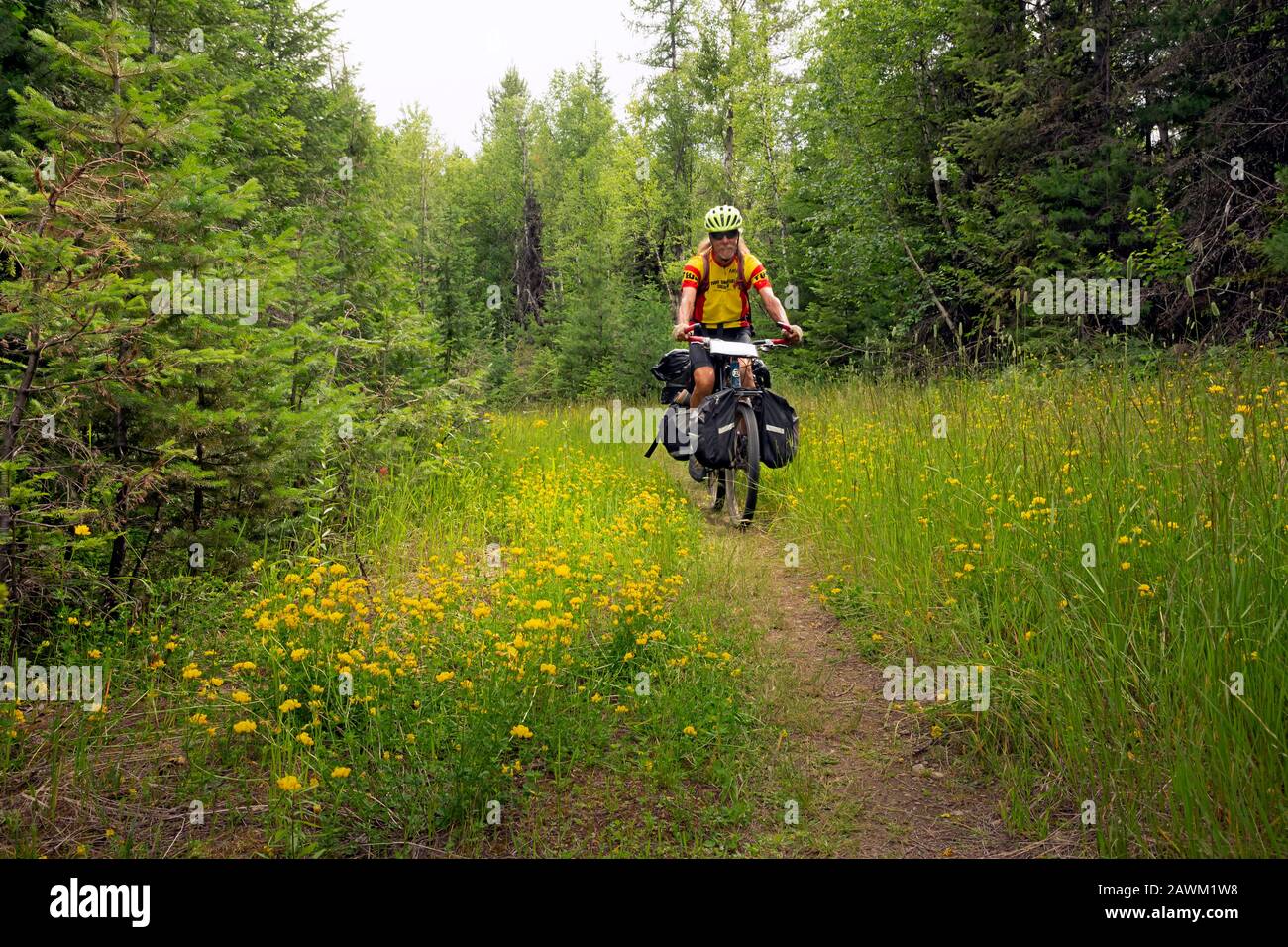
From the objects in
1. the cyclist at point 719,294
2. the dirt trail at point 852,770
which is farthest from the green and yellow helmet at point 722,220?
the dirt trail at point 852,770

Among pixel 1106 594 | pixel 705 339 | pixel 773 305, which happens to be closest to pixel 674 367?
pixel 705 339

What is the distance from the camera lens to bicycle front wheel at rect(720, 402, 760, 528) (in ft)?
22.2

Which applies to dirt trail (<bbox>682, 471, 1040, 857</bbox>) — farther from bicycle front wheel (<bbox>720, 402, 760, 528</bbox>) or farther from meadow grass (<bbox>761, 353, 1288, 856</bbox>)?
bicycle front wheel (<bbox>720, 402, 760, 528</bbox>)

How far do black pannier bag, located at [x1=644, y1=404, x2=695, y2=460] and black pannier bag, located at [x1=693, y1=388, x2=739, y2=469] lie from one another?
569mm

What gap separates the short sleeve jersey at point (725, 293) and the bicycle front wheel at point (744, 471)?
1.36m

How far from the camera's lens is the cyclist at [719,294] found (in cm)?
745

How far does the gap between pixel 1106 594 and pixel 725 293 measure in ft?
17.4

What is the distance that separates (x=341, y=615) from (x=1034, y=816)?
2979mm

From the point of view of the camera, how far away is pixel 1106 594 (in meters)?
3.28

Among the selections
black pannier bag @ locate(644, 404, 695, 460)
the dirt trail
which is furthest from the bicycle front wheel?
the dirt trail

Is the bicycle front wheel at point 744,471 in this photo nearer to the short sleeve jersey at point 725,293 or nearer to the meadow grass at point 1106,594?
the meadow grass at point 1106,594

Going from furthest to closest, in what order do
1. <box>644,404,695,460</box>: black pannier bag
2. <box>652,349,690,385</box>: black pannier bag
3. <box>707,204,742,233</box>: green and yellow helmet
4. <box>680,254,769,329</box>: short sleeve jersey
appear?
<box>652,349,690,385</box>: black pannier bag, <box>680,254,769,329</box>: short sleeve jersey, <box>644,404,695,460</box>: black pannier bag, <box>707,204,742,233</box>: green and yellow helmet

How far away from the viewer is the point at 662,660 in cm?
387
